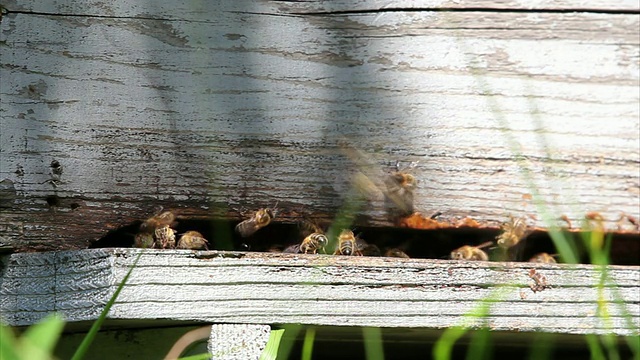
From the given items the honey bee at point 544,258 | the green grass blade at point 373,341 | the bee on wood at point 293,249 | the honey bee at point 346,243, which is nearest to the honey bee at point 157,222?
the bee on wood at point 293,249

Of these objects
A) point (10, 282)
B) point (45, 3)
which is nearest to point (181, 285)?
point (10, 282)

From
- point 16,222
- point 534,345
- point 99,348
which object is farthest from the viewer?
point 534,345

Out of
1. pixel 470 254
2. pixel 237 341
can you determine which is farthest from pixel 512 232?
pixel 237 341

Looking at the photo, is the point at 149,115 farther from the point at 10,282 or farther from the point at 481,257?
the point at 481,257

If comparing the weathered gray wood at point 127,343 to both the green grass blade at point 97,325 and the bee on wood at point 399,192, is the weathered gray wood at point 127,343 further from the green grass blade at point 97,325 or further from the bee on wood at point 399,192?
the bee on wood at point 399,192

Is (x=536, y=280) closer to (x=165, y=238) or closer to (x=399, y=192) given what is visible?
(x=399, y=192)
